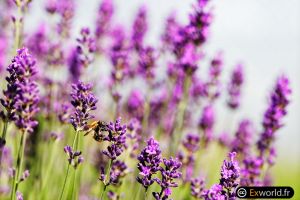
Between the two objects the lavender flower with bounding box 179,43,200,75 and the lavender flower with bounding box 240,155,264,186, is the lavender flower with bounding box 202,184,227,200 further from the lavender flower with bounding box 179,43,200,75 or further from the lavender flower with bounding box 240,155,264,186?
the lavender flower with bounding box 179,43,200,75

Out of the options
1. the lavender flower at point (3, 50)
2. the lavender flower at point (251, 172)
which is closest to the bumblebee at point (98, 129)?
the lavender flower at point (251, 172)

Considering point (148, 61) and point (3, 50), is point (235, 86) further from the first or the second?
point (3, 50)

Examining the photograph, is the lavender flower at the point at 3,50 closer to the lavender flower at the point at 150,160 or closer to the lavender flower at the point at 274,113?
the lavender flower at the point at 274,113

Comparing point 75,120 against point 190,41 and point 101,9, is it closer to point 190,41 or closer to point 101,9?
point 190,41

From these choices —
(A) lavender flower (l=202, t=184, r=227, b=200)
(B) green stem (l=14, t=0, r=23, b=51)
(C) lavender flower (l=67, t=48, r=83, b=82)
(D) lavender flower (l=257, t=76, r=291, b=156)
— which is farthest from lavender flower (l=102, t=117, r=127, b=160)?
(C) lavender flower (l=67, t=48, r=83, b=82)

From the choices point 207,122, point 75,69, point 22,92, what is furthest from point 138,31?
point 22,92

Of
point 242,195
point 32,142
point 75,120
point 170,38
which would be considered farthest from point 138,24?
point 75,120
